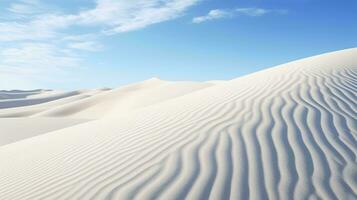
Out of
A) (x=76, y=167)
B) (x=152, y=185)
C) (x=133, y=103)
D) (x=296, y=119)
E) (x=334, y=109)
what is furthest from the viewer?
(x=133, y=103)

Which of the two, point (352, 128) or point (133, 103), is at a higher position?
point (352, 128)

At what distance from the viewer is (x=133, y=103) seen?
111 feet

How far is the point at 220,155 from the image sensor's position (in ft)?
15.6

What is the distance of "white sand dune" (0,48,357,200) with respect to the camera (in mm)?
4016

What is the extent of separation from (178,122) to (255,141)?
1859 mm

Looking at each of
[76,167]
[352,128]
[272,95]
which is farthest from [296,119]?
[76,167]

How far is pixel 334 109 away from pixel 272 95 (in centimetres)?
146

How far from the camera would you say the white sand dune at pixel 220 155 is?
4.02 metres


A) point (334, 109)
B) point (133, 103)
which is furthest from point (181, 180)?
point (133, 103)

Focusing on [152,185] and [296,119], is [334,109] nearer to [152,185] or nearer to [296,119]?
[296,119]

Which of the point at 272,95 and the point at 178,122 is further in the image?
the point at 272,95

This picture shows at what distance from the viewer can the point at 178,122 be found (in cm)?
666

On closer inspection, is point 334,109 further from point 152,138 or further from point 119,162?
point 119,162

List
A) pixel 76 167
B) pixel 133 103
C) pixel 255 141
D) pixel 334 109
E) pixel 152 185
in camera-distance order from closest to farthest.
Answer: pixel 152 185 → pixel 255 141 → pixel 76 167 → pixel 334 109 → pixel 133 103
